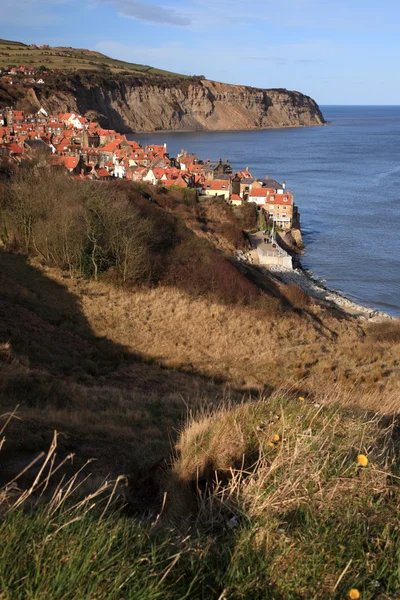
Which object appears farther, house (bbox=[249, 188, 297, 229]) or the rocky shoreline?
house (bbox=[249, 188, 297, 229])

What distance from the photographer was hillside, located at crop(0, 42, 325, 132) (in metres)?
115

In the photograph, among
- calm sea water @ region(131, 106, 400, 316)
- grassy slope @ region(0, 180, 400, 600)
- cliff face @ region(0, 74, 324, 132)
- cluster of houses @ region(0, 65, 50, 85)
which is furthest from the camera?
cliff face @ region(0, 74, 324, 132)

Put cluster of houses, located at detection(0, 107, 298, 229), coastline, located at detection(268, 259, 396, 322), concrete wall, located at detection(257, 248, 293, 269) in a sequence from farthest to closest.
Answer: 1. cluster of houses, located at detection(0, 107, 298, 229)
2. concrete wall, located at detection(257, 248, 293, 269)
3. coastline, located at detection(268, 259, 396, 322)

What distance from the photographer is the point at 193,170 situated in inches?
2360

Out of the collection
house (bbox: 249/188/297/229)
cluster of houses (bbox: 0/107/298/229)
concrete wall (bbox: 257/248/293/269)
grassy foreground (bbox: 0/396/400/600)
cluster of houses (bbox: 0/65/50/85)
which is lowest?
concrete wall (bbox: 257/248/293/269)

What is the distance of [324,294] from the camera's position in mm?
32469

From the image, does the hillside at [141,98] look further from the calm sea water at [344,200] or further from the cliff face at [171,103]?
the calm sea water at [344,200]

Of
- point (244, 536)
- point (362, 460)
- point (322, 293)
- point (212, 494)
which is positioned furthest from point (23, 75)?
point (244, 536)

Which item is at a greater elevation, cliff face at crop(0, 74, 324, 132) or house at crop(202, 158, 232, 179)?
cliff face at crop(0, 74, 324, 132)

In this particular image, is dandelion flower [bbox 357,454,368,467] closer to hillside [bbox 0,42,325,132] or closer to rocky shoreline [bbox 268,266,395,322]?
rocky shoreline [bbox 268,266,395,322]

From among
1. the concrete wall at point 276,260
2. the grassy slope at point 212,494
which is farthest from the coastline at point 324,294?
the grassy slope at point 212,494

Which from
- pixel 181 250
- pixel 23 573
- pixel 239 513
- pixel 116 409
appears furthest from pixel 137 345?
pixel 23 573

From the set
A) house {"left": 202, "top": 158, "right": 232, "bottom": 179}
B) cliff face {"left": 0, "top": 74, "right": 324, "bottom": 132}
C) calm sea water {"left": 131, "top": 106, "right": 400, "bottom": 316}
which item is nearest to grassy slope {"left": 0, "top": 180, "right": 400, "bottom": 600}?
calm sea water {"left": 131, "top": 106, "right": 400, "bottom": 316}

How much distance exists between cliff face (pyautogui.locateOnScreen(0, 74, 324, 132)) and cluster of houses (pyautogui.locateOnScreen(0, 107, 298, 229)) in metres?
42.4
